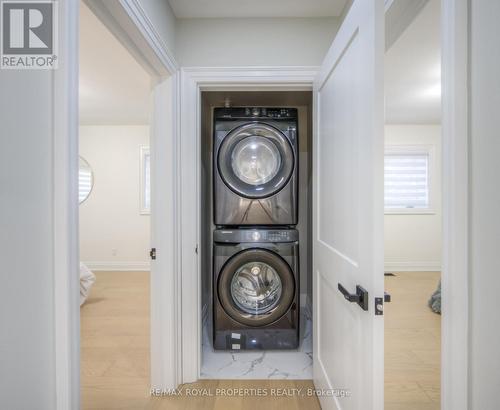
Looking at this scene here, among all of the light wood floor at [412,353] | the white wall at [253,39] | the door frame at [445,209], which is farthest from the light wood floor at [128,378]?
the white wall at [253,39]

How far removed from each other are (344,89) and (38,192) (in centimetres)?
118

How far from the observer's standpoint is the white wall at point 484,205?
2.33 ft

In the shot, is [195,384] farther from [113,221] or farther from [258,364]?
[113,221]

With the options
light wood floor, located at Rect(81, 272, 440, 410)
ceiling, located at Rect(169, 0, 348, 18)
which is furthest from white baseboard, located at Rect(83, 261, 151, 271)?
ceiling, located at Rect(169, 0, 348, 18)

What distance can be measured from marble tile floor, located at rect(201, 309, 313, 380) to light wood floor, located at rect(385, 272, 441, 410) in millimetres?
561

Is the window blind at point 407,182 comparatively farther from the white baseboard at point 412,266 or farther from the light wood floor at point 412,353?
the light wood floor at point 412,353

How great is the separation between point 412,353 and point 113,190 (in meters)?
4.58

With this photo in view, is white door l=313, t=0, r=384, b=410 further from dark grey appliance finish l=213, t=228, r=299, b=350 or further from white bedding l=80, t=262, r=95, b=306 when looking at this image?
white bedding l=80, t=262, r=95, b=306

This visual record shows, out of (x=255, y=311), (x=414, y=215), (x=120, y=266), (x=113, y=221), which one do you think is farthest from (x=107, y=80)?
(x=414, y=215)

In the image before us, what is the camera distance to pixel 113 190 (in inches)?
188

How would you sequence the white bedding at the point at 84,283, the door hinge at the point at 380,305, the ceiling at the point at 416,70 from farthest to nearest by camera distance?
the white bedding at the point at 84,283 < the ceiling at the point at 416,70 < the door hinge at the point at 380,305

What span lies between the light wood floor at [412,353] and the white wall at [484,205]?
1225mm

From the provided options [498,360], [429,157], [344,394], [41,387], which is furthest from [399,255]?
[41,387]

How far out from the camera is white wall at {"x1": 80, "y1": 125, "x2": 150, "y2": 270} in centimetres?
477
